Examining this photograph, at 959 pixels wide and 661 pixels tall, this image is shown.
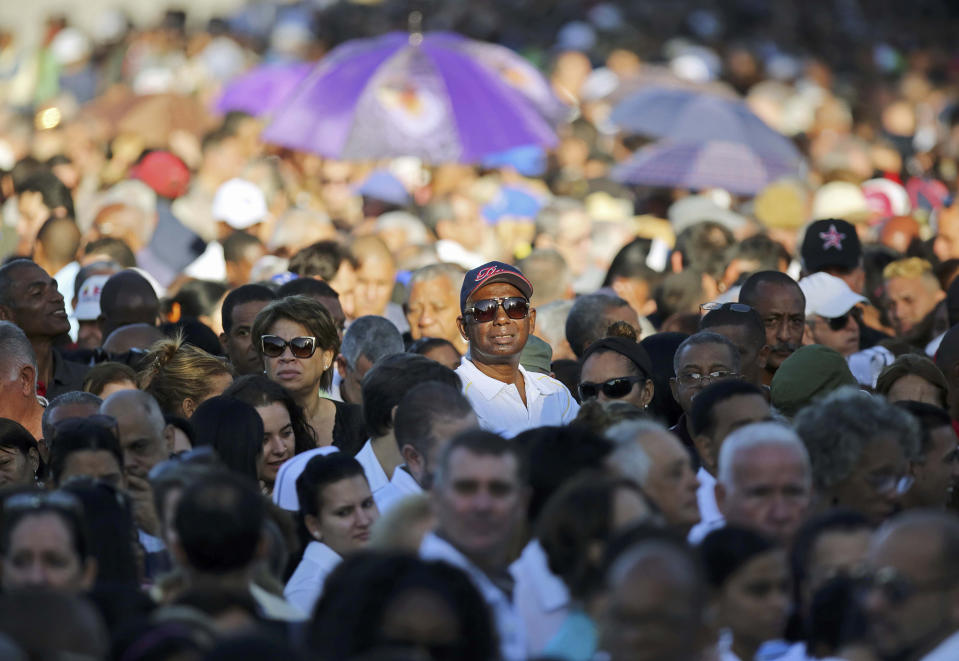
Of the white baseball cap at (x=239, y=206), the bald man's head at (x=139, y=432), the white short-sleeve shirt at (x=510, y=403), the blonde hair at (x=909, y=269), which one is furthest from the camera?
the white baseball cap at (x=239, y=206)

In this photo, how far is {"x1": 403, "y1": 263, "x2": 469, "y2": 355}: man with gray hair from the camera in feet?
32.8

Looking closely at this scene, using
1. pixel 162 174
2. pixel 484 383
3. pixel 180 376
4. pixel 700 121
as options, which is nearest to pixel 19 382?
pixel 180 376

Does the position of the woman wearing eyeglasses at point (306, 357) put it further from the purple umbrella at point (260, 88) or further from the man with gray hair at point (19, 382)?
the purple umbrella at point (260, 88)

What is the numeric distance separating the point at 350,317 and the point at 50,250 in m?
2.03

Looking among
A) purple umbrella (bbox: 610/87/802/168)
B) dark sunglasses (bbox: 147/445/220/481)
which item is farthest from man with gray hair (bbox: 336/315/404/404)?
purple umbrella (bbox: 610/87/802/168)

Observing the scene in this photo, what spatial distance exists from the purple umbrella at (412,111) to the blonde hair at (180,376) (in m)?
5.07

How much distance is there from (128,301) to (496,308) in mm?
2564

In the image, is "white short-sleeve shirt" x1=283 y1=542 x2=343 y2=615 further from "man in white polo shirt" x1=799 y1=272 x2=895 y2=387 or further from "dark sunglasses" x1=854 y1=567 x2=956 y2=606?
"man in white polo shirt" x1=799 y1=272 x2=895 y2=387

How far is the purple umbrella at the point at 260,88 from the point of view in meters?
17.7

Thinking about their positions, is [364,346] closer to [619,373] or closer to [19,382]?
[619,373]

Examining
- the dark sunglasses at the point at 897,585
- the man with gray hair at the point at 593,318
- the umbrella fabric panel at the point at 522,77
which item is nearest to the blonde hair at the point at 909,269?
the man with gray hair at the point at 593,318

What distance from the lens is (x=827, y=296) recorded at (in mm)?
9797

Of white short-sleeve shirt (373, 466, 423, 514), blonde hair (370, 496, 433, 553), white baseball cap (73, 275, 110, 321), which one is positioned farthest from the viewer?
white baseball cap (73, 275, 110, 321)

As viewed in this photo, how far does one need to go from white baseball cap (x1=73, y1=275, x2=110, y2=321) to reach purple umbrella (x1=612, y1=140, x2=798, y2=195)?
19.0 ft
